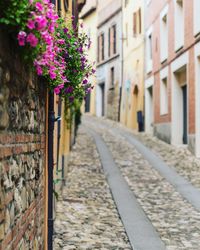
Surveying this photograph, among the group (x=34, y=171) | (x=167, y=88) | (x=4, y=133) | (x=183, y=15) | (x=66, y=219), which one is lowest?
(x=66, y=219)

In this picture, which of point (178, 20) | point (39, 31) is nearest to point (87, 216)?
point (39, 31)

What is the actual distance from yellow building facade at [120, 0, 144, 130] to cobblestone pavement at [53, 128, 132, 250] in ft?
36.9

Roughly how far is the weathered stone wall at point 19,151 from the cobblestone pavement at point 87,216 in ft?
5.30

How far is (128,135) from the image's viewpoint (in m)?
19.0

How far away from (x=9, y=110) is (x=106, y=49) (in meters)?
27.5

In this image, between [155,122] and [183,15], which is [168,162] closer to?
[183,15]

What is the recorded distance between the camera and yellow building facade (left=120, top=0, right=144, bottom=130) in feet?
71.5

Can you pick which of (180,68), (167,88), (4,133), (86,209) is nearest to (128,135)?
(167,88)

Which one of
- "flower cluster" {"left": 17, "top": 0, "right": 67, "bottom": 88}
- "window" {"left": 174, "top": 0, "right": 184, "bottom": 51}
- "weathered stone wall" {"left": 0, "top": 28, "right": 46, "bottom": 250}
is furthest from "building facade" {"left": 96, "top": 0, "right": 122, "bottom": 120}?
"flower cluster" {"left": 17, "top": 0, "right": 67, "bottom": 88}

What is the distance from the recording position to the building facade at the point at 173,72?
13117 millimetres

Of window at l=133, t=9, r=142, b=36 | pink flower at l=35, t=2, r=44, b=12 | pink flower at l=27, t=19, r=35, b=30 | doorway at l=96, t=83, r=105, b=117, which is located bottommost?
pink flower at l=27, t=19, r=35, b=30

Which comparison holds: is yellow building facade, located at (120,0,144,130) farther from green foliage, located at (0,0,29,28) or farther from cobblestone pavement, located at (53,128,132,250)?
green foliage, located at (0,0,29,28)

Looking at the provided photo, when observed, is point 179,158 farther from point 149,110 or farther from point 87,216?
point 149,110

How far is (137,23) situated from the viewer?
74.0 feet
